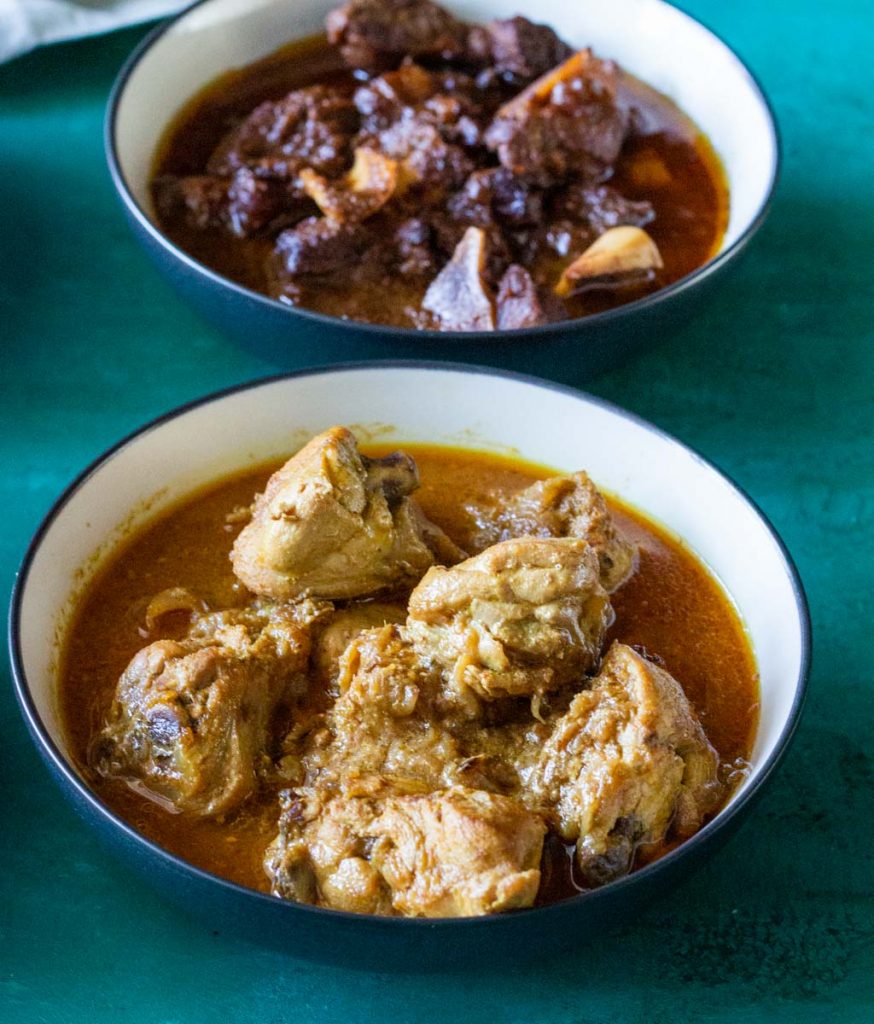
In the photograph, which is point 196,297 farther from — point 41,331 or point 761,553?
point 761,553

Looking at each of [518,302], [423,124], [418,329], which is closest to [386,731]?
[418,329]

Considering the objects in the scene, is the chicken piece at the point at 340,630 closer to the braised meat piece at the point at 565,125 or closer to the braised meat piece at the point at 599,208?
the braised meat piece at the point at 599,208

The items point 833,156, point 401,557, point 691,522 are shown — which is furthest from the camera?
point 833,156

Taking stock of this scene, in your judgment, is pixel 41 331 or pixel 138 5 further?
pixel 138 5

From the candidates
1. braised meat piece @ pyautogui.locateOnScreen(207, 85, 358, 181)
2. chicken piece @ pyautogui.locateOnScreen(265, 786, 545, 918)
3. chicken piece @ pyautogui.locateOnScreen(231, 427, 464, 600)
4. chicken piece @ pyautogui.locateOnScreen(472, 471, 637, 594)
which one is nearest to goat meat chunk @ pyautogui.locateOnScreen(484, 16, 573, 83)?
braised meat piece @ pyautogui.locateOnScreen(207, 85, 358, 181)

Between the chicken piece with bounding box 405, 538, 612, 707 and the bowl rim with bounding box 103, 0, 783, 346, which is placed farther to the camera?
the bowl rim with bounding box 103, 0, 783, 346

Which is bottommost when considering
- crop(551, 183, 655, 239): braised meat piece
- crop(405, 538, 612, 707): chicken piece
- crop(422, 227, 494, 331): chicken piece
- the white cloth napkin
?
crop(551, 183, 655, 239): braised meat piece

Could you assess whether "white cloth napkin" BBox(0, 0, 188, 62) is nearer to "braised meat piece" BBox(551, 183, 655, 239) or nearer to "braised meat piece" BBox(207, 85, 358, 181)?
"braised meat piece" BBox(207, 85, 358, 181)

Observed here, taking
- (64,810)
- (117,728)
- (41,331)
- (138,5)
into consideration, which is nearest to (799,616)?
(117,728)
